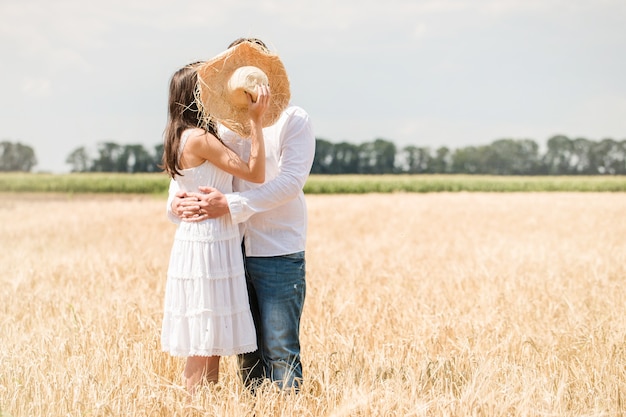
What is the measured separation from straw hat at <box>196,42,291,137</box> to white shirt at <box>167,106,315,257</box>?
80mm

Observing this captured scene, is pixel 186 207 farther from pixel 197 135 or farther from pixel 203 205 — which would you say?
pixel 197 135

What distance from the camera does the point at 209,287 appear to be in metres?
3.29

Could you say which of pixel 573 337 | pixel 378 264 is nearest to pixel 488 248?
pixel 378 264

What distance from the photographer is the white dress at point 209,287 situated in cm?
330

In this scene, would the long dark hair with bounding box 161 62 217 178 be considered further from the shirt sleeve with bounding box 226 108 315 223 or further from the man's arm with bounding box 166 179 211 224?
the shirt sleeve with bounding box 226 108 315 223

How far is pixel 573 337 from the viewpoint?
15.7ft

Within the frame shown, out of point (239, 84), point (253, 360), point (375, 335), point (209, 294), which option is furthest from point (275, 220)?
point (375, 335)

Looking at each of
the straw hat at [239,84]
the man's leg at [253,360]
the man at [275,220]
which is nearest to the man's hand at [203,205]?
the man at [275,220]

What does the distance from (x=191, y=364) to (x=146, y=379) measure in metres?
0.43

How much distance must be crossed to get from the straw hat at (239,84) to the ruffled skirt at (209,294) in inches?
21.0

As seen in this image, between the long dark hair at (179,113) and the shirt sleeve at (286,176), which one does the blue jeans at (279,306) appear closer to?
the shirt sleeve at (286,176)

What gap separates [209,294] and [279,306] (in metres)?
0.37

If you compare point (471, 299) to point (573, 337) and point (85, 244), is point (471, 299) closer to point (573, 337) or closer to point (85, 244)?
point (573, 337)

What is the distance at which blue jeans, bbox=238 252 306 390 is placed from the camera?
3.42m
